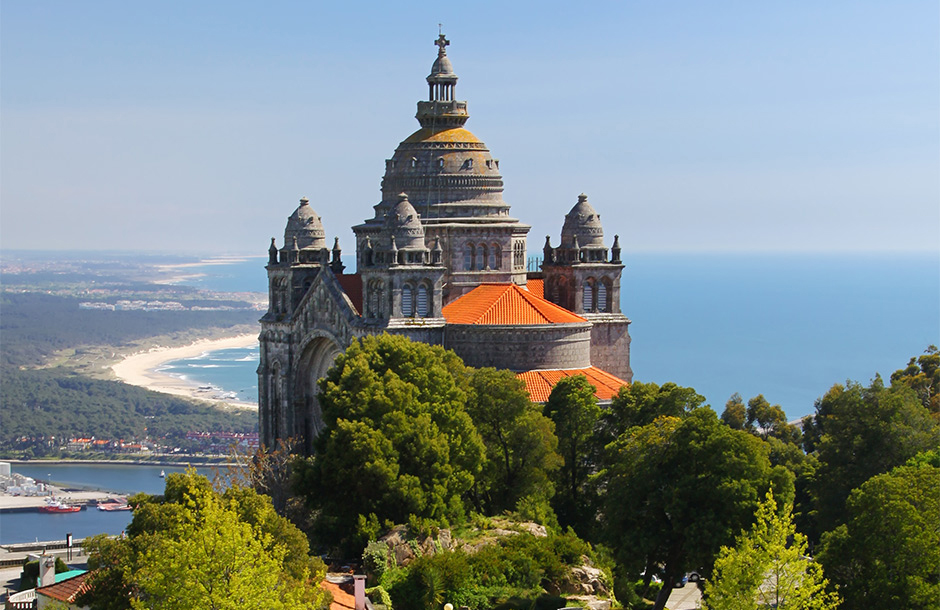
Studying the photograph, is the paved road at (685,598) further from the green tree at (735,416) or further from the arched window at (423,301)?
the green tree at (735,416)

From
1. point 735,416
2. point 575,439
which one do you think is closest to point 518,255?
point 735,416

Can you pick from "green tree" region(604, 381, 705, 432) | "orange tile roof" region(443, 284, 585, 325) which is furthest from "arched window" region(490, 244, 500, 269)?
"green tree" region(604, 381, 705, 432)

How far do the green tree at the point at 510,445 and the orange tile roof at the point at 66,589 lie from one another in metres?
18.3

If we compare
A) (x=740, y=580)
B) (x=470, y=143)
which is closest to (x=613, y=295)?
(x=470, y=143)

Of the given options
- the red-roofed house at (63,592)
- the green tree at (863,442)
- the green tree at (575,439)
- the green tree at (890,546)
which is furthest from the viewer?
the green tree at (575,439)

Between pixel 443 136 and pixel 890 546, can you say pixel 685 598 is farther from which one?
pixel 443 136

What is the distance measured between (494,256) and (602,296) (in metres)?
6.71

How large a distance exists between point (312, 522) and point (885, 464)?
23262mm

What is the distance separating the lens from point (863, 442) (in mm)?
67938

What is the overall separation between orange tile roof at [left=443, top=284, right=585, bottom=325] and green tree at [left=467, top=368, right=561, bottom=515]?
421 inches

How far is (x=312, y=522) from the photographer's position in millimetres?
64875

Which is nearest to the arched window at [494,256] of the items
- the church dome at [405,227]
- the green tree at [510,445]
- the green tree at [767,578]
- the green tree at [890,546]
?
the church dome at [405,227]

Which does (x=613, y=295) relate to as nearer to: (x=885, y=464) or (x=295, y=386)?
(x=295, y=386)

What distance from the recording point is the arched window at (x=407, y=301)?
262 ft
